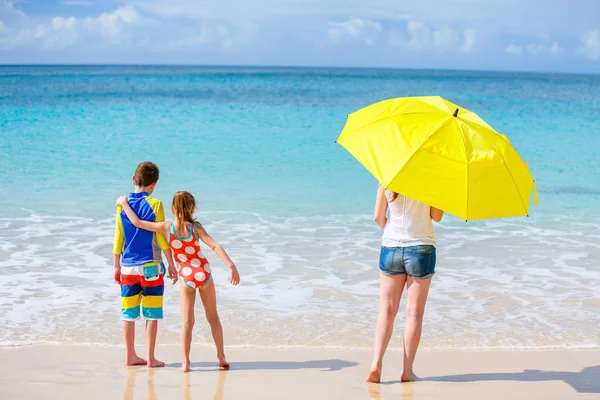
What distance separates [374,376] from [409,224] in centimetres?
97

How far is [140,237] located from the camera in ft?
14.5

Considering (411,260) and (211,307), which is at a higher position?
(411,260)

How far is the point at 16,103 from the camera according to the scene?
31.2 metres

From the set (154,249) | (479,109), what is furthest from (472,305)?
(479,109)

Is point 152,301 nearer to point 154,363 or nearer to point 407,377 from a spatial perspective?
point 154,363

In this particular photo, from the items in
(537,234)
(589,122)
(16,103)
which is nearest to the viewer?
(537,234)

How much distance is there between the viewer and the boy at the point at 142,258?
436cm

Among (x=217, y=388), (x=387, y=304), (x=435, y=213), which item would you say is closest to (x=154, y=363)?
(x=217, y=388)

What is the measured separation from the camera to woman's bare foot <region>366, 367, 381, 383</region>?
14.5ft

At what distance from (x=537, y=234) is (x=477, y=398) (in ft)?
16.9

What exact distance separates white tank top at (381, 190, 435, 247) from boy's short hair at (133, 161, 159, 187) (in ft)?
4.55

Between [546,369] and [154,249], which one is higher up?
[154,249]

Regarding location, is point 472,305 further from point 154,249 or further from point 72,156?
point 72,156

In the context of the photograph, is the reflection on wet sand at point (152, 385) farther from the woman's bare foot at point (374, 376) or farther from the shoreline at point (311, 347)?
the woman's bare foot at point (374, 376)
